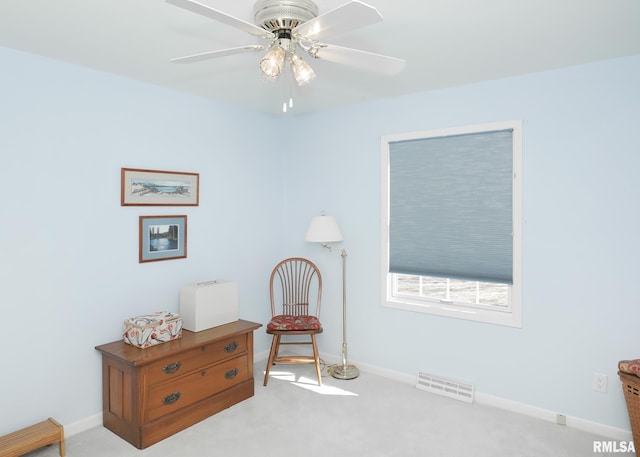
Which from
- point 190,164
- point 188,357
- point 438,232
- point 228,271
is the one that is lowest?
point 188,357

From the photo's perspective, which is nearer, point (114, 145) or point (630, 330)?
point (630, 330)

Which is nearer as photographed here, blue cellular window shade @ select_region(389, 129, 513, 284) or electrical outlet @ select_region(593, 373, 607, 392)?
electrical outlet @ select_region(593, 373, 607, 392)

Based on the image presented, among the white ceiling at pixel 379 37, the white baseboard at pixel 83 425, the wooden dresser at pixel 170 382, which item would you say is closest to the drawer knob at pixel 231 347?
the wooden dresser at pixel 170 382

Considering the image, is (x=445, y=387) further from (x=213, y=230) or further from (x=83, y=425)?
(x=83, y=425)

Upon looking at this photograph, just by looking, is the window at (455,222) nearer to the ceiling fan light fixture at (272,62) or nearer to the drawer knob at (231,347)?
the drawer knob at (231,347)

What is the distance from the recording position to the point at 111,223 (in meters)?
3.16

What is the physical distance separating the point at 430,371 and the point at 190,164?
106 inches

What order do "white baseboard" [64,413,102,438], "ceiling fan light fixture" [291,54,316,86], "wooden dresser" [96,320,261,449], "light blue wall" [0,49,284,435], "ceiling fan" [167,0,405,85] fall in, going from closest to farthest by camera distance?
"ceiling fan" [167,0,405,85] < "ceiling fan light fixture" [291,54,316,86] < "light blue wall" [0,49,284,435] < "wooden dresser" [96,320,261,449] < "white baseboard" [64,413,102,438]

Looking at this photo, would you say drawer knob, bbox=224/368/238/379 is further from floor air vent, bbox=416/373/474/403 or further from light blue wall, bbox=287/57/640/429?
floor air vent, bbox=416/373/474/403

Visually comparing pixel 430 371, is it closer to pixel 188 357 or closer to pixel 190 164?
pixel 188 357

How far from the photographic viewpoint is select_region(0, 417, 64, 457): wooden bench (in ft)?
8.16

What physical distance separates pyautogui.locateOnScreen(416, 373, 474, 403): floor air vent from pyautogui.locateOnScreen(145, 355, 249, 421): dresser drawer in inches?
57.9

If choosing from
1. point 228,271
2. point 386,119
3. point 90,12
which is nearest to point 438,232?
point 386,119

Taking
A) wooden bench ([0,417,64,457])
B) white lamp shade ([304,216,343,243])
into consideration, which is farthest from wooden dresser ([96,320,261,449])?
white lamp shade ([304,216,343,243])
